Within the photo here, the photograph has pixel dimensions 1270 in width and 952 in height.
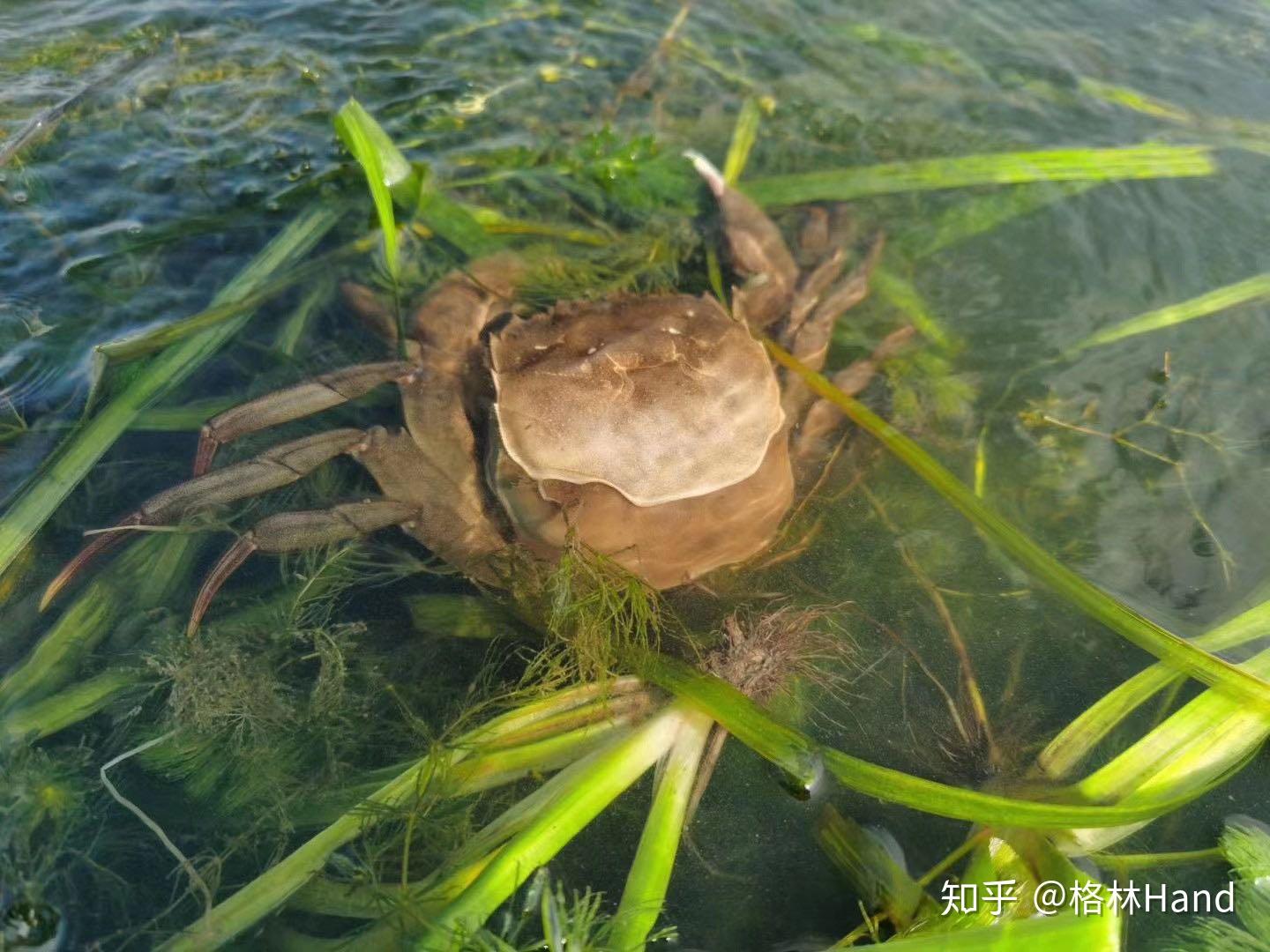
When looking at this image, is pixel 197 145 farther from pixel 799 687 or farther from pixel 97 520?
pixel 799 687

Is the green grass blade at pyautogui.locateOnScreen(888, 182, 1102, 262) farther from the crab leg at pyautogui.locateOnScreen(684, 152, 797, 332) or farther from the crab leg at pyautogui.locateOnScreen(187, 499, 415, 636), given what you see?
the crab leg at pyautogui.locateOnScreen(187, 499, 415, 636)

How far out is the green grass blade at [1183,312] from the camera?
3678 mm

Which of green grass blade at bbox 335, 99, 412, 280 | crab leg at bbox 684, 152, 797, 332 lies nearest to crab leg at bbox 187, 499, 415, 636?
green grass blade at bbox 335, 99, 412, 280

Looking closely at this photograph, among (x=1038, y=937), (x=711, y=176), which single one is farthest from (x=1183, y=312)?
(x=1038, y=937)

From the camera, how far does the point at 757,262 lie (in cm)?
377

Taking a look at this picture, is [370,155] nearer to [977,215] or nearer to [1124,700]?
[977,215]

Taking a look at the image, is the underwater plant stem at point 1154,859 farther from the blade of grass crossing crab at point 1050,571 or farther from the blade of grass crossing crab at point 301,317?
the blade of grass crossing crab at point 301,317

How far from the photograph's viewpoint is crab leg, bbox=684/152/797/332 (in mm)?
3705

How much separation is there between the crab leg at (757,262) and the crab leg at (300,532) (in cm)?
157

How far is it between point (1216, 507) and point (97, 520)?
3642 mm

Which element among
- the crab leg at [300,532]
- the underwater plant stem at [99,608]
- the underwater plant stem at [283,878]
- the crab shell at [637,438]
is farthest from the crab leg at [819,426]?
the underwater plant stem at [99,608]

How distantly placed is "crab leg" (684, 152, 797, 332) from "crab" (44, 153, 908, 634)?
512 millimetres

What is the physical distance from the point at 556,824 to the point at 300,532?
1.20m

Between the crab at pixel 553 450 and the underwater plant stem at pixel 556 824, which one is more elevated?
the crab at pixel 553 450
